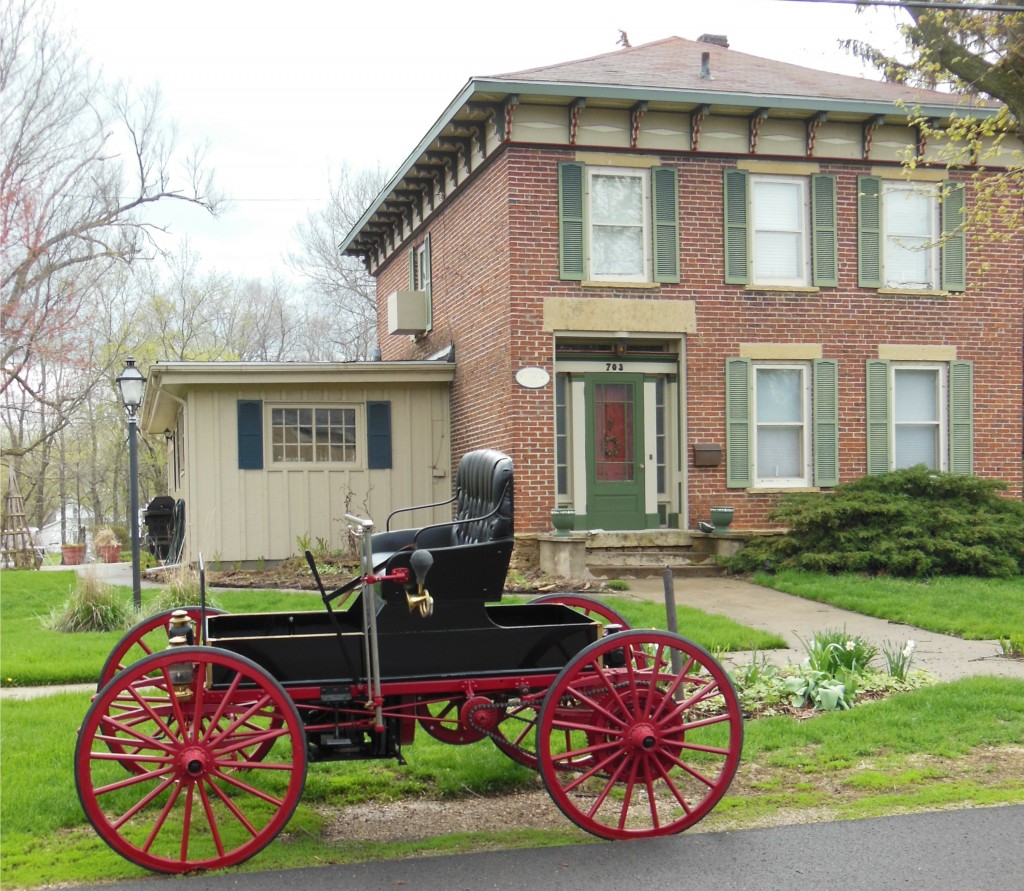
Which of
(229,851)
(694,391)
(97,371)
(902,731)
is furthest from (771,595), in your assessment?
(97,371)

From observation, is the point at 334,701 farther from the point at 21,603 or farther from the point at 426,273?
the point at 426,273

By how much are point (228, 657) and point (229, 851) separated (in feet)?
2.94

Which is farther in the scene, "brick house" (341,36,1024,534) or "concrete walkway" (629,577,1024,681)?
"brick house" (341,36,1024,534)

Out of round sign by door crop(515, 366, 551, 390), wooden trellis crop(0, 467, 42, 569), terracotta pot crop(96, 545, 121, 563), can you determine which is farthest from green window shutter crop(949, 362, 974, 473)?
terracotta pot crop(96, 545, 121, 563)

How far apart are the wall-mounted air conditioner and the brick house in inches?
102

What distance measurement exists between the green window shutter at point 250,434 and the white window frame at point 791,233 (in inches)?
293

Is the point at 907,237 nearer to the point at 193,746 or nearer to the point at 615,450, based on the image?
the point at 615,450

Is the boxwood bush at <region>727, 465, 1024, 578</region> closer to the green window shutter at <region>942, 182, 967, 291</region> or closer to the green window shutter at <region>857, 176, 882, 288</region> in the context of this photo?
the green window shutter at <region>857, 176, 882, 288</region>

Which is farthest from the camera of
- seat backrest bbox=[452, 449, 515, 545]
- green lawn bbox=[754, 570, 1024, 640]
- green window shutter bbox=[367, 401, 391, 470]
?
green window shutter bbox=[367, 401, 391, 470]

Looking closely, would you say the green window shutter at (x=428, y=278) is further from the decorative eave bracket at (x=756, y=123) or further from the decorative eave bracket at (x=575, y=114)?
the decorative eave bracket at (x=756, y=123)

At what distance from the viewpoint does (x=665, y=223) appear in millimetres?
16266

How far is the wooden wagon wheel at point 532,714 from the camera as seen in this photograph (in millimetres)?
5492

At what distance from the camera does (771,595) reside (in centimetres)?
1380

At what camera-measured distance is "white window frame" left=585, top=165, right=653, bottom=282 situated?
16078 millimetres
